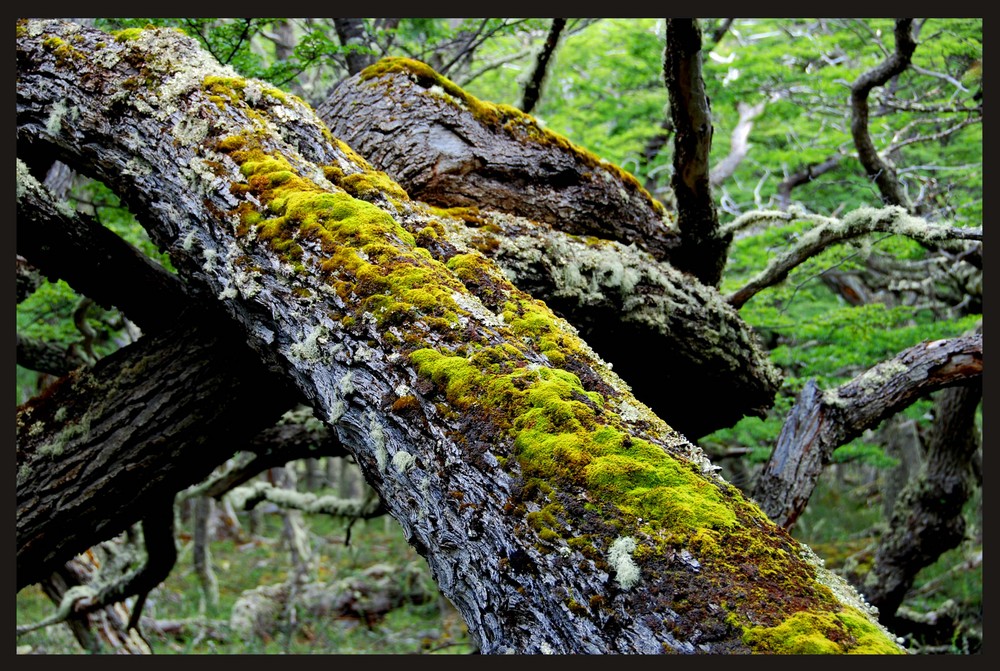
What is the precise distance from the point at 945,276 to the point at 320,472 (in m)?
19.9

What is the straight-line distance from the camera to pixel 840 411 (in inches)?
187

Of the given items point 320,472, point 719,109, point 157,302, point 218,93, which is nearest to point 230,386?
point 157,302

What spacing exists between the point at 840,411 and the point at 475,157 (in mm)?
2865

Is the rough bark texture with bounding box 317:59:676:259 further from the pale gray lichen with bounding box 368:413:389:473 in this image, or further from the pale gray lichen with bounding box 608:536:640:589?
the pale gray lichen with bounding box 608:536:640:589

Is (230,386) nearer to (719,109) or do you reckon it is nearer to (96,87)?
(96,87)

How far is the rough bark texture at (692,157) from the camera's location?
12.1ft

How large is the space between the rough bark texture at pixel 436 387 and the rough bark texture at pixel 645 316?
0.68m

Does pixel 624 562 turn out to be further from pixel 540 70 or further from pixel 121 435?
pixel 540 70

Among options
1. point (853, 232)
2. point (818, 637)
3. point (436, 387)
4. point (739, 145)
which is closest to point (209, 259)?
point (436, 387)

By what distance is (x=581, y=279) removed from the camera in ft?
12.7

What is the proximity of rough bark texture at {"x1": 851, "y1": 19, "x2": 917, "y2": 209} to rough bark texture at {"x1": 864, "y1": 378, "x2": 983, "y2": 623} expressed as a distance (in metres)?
2.08

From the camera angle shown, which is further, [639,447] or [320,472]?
[320,472]

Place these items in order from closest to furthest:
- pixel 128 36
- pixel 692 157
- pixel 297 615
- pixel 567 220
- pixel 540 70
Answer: pixel 128 36, pixel 692 157, pixel 567 220, pixel 540 70, pixel 297 615

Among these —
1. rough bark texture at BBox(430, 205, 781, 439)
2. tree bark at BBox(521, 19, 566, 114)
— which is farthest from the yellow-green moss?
tree bark at BBox(521, 19, 566, 114)
